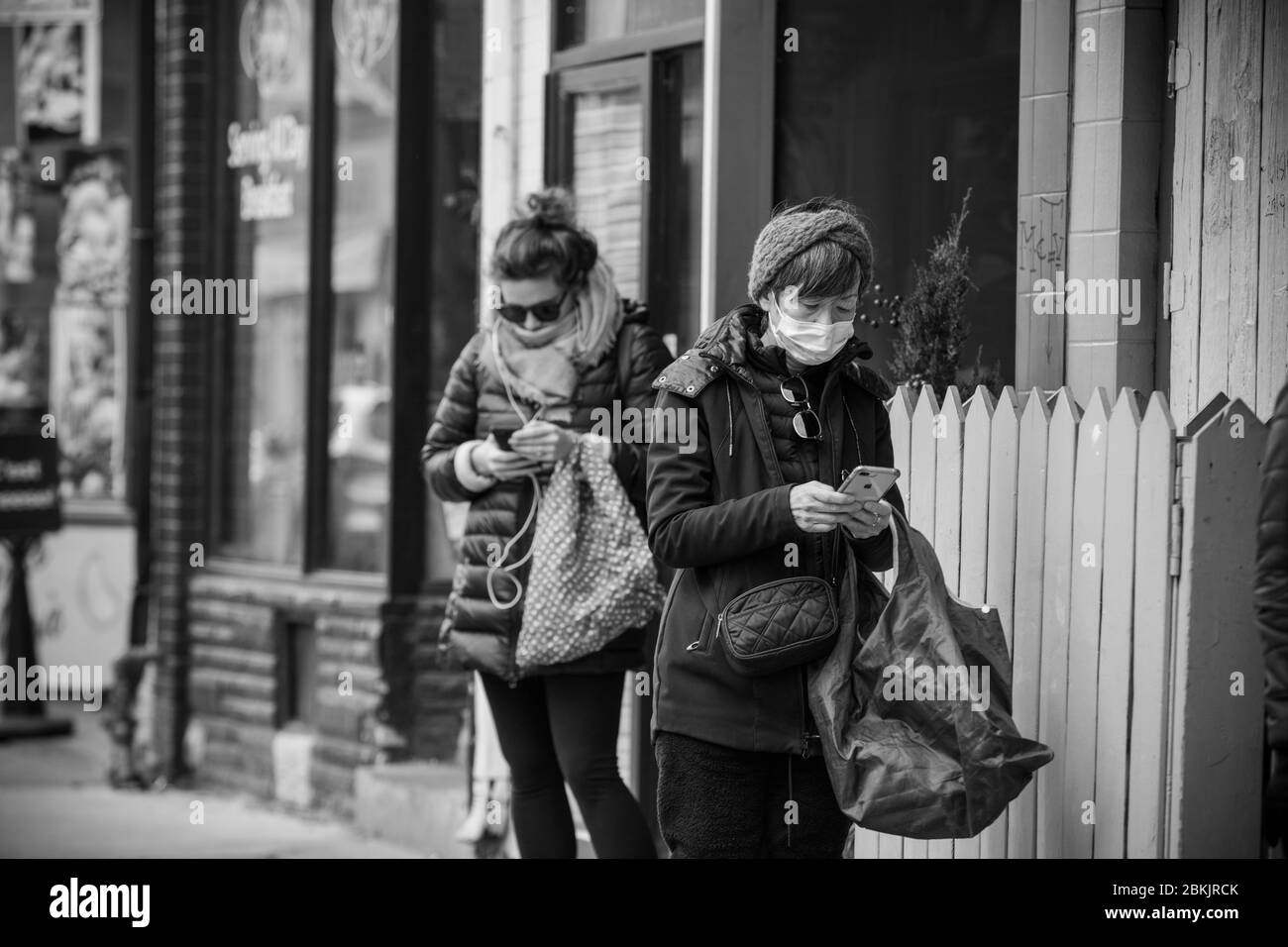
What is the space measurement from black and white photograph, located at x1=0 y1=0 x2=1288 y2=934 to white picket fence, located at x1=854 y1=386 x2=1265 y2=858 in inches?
0.4

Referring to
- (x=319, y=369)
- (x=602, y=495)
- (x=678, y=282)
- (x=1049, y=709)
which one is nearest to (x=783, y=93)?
(x=678, y=282)

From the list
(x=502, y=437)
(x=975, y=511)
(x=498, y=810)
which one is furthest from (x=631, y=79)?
(x=498, y=810)

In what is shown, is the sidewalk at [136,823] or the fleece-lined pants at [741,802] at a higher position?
the fleece-lined pants at [741,802]

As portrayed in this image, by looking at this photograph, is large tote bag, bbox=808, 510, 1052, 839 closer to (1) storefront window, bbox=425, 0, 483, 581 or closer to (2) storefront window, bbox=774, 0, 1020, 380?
(2) storefront window, bbox=774, 0, 1020, 380

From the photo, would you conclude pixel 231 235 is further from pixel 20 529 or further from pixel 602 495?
pixel 602 495

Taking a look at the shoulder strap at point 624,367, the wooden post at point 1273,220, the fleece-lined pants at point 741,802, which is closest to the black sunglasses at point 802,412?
the fleece-lined pants at point 741,802

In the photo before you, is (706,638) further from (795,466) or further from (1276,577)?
(1276,577)

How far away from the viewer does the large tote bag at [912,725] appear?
3.93 metres

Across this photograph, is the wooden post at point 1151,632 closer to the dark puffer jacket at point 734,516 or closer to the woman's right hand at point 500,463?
the dark puffer jacket at point 734,516

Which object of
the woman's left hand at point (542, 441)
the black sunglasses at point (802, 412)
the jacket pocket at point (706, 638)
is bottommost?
the jacket pocket at point (706, 638)

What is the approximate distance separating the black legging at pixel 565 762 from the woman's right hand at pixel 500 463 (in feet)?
1.86

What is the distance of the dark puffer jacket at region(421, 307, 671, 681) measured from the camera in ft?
16.4

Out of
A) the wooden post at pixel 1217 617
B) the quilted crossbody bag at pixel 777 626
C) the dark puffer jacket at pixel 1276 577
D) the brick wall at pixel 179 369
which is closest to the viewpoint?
the dark puffer jacket at pixel 1276 577
